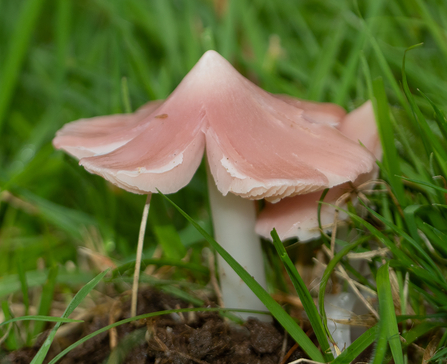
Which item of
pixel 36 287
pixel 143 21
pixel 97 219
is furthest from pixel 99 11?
pixel 36 287

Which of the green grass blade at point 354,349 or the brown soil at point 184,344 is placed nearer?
the green grass blade at point 354,349

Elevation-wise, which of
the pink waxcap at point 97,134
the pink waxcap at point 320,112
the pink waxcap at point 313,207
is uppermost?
the pink waxcap at point 320,112

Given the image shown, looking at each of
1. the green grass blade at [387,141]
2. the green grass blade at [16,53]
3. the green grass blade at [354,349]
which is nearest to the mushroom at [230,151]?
the green grass blade at [387,141]

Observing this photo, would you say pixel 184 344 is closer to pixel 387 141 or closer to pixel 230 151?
pixel 230 151

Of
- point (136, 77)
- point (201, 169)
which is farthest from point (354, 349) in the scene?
point (136, 77)

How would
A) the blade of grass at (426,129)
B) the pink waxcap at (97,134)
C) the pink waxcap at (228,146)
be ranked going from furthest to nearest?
1. the pink waxcap at (97,134)
2. the blade of grass at (426,129)
3. the pink waxcap at (228,146)

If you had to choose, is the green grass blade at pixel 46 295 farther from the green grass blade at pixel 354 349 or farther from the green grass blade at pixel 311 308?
the green grass blade at pixel 354 349
